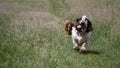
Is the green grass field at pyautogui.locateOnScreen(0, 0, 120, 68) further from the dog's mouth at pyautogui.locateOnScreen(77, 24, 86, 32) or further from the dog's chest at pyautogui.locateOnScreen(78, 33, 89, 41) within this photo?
the dog's mouth at pyautogui.locateOnScreen(77, 24, 86, 32)

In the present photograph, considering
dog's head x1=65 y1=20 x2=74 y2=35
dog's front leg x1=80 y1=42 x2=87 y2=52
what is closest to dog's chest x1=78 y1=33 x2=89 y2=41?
dog's front leg x1=80 y1=42 x2=87 y2=52

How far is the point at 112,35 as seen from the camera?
49.0ft

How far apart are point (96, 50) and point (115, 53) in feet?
2.82

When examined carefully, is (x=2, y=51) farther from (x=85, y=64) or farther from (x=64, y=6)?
(x=64, y=6)

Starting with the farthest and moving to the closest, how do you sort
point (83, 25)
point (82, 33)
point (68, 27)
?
point (68, 27) → point (82, 33) → point (83, 25)

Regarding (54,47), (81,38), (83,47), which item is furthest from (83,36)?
(54,47)

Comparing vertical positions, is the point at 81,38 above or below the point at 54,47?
above

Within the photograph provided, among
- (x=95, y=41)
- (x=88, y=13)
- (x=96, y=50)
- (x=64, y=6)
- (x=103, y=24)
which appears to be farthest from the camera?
(x=64, y=6)

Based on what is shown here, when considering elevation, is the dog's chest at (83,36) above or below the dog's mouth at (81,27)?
below

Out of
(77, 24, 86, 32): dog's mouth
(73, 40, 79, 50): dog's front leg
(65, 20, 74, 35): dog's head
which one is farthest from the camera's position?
(65, 20, 74, 35): dog's head

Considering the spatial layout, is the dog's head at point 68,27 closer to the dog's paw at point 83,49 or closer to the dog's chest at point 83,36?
the dog's chest at point 83,36

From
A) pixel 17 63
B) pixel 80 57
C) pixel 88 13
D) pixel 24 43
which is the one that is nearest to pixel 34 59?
pixel 17 63

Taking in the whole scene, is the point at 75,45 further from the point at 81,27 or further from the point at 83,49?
the point at 81,27

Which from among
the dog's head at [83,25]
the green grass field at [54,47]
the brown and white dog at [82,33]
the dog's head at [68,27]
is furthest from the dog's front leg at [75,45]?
the dog's head at [68,27]
